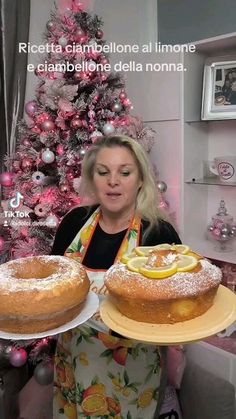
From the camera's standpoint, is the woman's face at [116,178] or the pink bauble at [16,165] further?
the pink bauble at [16,165]

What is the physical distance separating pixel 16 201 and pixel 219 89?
1.26m

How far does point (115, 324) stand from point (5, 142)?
5.51 feet

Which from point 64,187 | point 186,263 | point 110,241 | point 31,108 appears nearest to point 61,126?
point 31,108

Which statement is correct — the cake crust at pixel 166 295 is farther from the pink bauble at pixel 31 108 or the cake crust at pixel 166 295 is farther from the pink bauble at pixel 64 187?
the pink bauble at pixel 31 108

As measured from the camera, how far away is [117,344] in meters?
1.19

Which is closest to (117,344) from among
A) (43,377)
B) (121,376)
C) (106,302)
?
(121,376)

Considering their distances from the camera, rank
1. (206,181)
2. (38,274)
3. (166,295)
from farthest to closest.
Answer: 1. (206,181)
2. (38,274)
3. (166,295)

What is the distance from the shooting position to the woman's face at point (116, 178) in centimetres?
122

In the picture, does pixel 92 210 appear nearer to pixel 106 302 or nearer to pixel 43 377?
pixel 106 302

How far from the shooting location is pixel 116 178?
1.22m

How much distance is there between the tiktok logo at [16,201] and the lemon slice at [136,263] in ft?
3.87

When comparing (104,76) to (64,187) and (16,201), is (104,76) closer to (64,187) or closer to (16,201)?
(64,187)

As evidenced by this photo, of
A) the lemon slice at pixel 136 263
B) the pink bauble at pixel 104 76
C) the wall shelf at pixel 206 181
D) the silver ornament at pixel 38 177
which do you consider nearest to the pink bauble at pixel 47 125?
the silver ornament at pixel 38 177

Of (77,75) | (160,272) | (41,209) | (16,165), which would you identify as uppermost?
(77,75)
